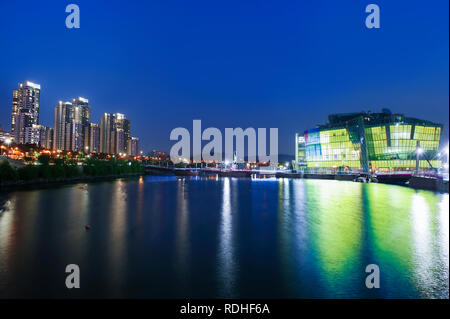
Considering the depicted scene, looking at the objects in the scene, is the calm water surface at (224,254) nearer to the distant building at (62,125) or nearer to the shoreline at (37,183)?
the shoreline at (37,183)

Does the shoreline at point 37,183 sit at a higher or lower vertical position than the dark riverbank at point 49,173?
lower

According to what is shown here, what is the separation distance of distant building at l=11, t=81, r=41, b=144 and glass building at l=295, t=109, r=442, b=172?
15891 cm

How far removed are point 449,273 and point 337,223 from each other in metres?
A: 9.22

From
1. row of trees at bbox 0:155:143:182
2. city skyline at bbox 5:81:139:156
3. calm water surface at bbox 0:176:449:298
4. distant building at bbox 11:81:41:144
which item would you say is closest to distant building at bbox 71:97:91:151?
city skyline at bbox 5:81:139:156

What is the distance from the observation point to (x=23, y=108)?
162 m

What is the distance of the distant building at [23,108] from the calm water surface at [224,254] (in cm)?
17358

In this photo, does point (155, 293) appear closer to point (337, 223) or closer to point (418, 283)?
point (418, 283)

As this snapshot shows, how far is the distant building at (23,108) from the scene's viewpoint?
161875 mm

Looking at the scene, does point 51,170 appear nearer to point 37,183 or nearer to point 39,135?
point 37,183

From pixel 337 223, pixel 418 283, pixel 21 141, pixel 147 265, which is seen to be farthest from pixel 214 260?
pixel 21 141

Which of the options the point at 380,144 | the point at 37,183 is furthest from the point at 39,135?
the point at 380,144

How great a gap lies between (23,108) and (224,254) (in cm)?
19070

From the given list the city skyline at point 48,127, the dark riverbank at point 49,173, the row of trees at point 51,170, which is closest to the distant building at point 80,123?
the city skyline at point 48,127
